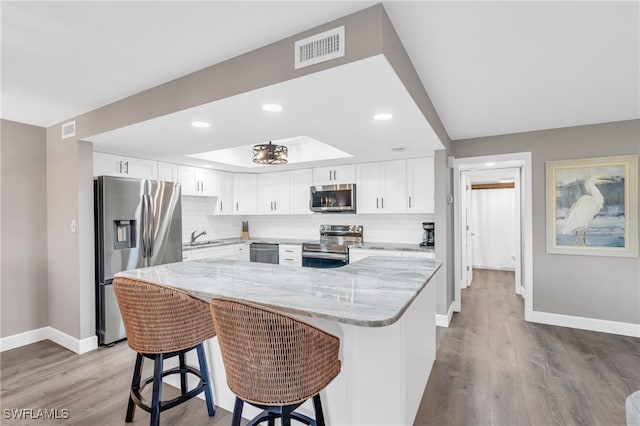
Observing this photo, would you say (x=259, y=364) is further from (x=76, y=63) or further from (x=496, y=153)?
Result: (x=496, y=153)

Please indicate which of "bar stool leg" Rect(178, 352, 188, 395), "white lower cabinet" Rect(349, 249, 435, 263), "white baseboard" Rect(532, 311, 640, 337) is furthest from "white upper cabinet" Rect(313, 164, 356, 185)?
"bar stool leg" Rect(178, 352, 188, 395)

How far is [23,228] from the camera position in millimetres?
3301

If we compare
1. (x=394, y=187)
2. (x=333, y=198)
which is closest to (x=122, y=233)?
(x=333, y=198)

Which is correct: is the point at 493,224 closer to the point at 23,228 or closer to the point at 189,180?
the point at 189,180

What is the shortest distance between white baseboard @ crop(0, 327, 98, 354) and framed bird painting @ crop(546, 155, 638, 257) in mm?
5241

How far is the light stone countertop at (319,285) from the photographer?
135cm

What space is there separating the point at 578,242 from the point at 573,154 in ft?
3.37

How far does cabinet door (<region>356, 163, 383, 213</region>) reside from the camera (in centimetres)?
447

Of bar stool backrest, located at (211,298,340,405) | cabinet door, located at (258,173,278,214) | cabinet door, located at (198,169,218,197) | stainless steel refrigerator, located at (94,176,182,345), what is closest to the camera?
bar stool backrest, located at (211,298,340,405)

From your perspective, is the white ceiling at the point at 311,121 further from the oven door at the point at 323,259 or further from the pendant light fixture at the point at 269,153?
the oven door at the point at 323,259

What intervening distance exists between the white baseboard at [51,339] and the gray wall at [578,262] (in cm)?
Result: 507

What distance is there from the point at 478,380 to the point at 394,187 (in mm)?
2520

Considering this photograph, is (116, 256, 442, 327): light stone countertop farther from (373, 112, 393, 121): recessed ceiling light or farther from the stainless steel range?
the stainless steel range

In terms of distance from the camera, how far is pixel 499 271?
7152 millimetres
